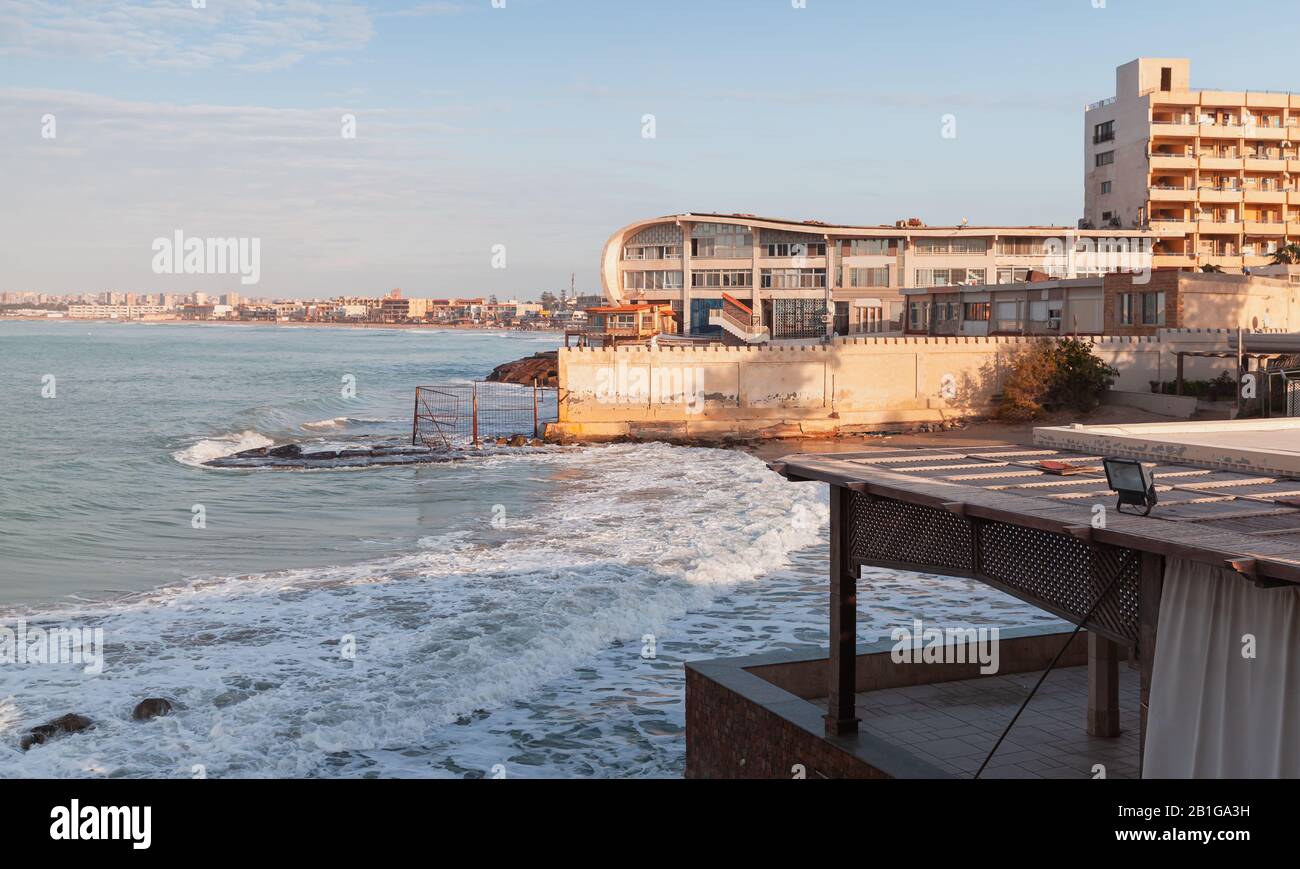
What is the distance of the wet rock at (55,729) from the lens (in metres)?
12.6

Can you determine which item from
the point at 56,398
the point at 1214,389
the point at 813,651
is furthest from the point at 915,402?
the point at 56,398

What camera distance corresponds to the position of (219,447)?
164 ft

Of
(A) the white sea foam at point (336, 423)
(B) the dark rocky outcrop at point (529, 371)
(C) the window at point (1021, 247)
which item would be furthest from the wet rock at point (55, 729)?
(C) the window at point (1021, 247)

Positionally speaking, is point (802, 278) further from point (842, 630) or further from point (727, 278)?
point (842, 630)

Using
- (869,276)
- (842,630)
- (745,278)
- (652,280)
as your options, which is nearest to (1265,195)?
(869,276)

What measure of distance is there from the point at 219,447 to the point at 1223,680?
4866cm

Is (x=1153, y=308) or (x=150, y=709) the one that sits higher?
(x=1153, y=308)

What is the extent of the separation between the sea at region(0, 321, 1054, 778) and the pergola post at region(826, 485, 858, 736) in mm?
3054

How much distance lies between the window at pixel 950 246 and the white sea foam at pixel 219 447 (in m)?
43.4

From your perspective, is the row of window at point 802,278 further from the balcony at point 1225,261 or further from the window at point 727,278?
the balcony at point 1225,261

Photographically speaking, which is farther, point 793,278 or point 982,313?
point 793,278

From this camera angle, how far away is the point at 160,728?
1302 centimetres
